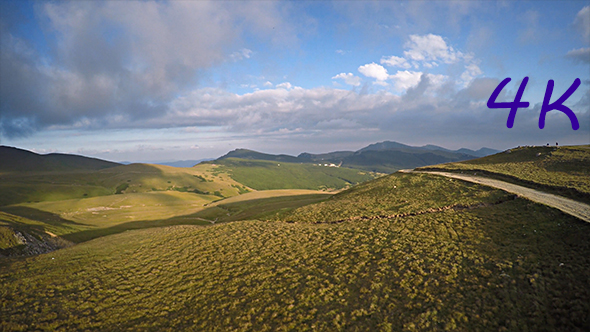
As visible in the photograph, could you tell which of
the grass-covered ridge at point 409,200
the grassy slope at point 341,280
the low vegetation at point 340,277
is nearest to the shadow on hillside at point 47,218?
the low vegetation at point 340,277

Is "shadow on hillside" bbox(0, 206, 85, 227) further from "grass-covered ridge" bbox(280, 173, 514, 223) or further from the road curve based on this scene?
the road curve

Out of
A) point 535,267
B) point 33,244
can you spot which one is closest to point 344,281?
point 535,267

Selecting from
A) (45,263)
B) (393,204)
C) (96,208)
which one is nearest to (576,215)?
(393,204)

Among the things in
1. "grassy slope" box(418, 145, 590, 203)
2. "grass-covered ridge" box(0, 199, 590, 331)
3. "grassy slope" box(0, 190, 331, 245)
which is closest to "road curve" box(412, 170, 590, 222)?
"grass-covered ridge" box(0, 199, 590, 331)

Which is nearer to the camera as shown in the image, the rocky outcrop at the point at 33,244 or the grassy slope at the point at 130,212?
the rocky outcrop at the point at 33,244

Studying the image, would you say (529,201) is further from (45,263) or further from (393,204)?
(45,263)

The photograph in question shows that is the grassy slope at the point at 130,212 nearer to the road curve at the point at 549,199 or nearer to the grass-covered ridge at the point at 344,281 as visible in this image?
the grass-covered ridge at the point at 344,281
